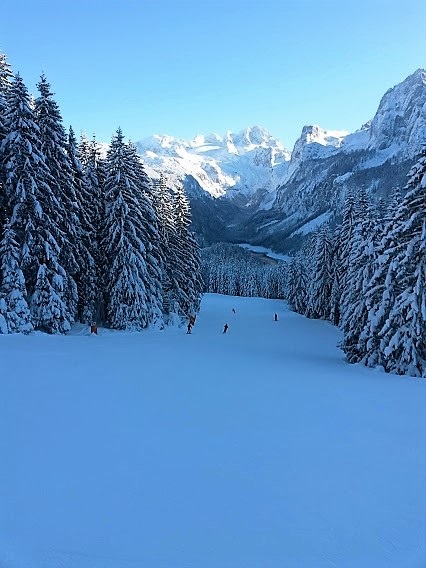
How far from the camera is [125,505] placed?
5.75 m

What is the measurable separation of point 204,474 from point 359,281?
2629cm

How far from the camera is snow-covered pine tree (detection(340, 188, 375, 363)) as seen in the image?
2350cm

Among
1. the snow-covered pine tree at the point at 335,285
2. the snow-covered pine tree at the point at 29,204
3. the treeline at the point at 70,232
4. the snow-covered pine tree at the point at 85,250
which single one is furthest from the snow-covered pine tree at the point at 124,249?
the snow-covered pine tree at the point at 335,285

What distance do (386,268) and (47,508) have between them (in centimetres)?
1933

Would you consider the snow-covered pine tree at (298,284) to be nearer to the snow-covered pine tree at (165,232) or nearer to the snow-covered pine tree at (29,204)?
the snow-covered pine tree at (165,232)

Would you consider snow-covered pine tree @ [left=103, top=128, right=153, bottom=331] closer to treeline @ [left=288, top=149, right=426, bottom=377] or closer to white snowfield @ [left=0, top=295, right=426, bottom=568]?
treeline @ [left=288, top=149, right=426, bottom=377]

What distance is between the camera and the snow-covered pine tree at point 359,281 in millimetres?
23500

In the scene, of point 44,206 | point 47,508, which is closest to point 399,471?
point 47,508

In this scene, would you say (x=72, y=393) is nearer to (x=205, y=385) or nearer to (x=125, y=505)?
(x=205, y=385)

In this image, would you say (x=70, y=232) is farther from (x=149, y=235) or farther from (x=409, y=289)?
(x=409, y=289)

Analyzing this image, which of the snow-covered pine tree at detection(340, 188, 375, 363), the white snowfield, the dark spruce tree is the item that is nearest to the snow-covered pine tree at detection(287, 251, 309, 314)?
the snow-covered pine tree at detection(340, 188, 375, 363)

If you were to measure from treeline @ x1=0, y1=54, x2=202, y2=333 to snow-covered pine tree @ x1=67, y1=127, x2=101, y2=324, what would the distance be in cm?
7

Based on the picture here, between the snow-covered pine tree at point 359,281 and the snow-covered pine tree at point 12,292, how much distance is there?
17272 mm

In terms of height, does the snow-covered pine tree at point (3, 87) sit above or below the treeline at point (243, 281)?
above
